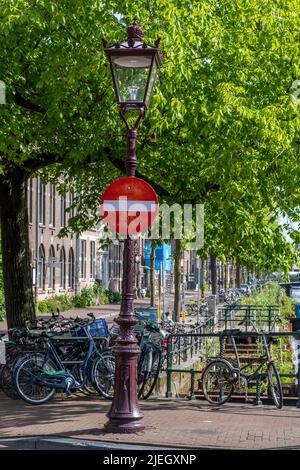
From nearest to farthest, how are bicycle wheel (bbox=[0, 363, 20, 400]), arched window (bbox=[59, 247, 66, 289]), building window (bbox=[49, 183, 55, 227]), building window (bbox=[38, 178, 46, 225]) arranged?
1. bicycle wheel (bbox=[0, 363, 20, 400])
2. building window (bbox=[38, 178, 46, 225])
3. building window (bbox=[49, 183, 55, 227])
4. arched window (bbox=[59, 247, 66, 289])

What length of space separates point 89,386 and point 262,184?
4169 millimetres

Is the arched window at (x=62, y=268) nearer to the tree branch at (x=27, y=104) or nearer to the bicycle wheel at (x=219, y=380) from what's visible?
the tree branch at (x=27, y=104)

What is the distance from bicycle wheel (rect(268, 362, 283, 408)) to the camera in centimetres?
1212

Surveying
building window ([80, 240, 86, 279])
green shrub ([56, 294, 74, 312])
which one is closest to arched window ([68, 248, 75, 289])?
building window ([80, 240, 86, 279])

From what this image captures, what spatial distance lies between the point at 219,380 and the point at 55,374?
2.47 m

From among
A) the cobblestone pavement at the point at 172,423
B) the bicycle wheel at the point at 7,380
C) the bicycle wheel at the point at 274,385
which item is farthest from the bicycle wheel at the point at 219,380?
the bicycle wheel at the point at 7,380

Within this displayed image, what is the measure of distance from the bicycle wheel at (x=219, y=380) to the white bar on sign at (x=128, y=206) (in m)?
3.50

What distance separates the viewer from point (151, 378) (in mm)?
12969

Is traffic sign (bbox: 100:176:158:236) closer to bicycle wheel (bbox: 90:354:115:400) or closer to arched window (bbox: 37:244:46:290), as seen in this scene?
bicycle wheel (bbox: 90:354:115:400)

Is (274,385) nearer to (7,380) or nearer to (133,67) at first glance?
(7,380)

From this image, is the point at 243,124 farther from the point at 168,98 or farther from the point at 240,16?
the point at 240,16

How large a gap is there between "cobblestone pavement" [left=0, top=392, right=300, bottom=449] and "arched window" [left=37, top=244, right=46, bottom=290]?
33.1 metres

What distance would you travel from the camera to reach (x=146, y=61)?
973cm
